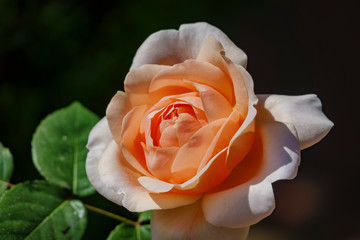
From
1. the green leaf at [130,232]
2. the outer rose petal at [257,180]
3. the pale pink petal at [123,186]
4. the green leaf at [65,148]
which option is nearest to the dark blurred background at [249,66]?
the green leaf at [65,148]

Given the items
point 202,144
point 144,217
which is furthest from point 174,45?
point 144,217

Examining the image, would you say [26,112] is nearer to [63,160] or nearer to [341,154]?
[63,160]

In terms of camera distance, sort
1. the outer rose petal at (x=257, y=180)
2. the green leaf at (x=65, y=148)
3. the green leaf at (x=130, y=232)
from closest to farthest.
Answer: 1. the outer rose petal at (x=257, y=180)
2. the green leaf at (x=130, y=232)
3. the green leaf at (x=65, y=148)

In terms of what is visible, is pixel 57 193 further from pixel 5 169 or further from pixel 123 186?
pixel 123 186

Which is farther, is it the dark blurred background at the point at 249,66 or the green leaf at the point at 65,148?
the dark blurred background at the point at 249,66

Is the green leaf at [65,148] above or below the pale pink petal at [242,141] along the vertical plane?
below

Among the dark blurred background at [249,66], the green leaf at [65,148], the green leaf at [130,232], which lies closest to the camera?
the green leaf at [130,232]

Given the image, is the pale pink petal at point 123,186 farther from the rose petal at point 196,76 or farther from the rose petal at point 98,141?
the rose petal at point 196,76

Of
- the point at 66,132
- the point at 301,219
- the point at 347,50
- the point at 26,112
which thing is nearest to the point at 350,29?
the point at 347,50
